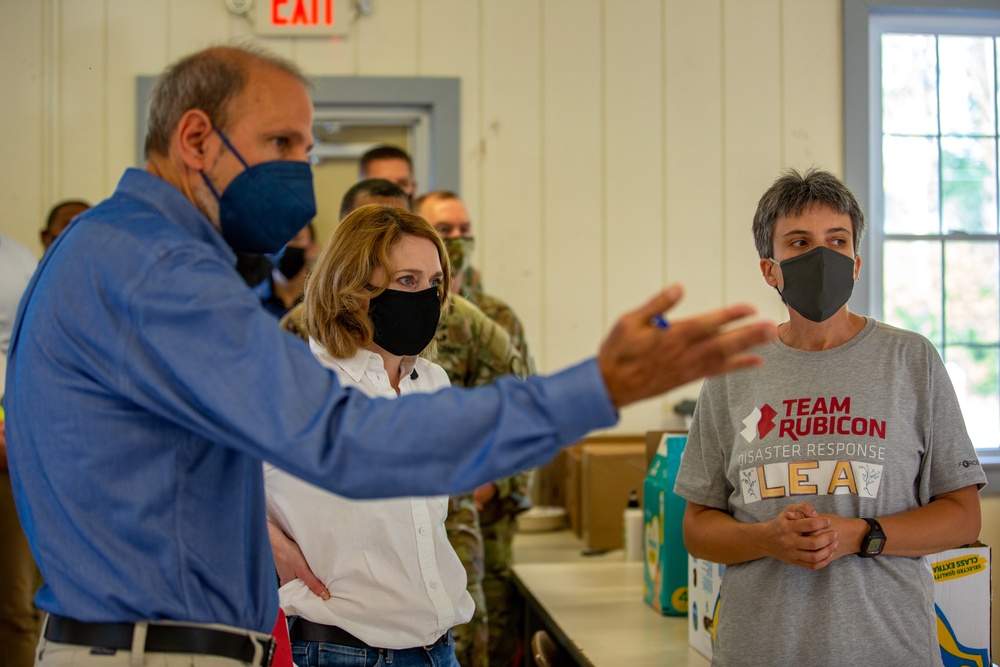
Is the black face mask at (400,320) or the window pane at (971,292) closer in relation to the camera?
the black face mask at (400,320)

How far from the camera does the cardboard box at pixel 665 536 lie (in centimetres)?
238

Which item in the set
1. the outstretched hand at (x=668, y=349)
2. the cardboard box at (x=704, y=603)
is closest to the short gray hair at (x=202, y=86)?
the outstretched hand at (x=668, y=349)

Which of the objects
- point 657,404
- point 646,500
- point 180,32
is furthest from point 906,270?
point 180,32

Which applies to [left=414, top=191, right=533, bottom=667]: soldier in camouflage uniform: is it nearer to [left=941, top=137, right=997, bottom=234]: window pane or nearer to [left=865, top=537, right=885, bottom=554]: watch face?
[left=865, top=537, right=885, bottom=554]: watch face

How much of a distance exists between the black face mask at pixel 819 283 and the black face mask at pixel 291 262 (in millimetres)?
1995

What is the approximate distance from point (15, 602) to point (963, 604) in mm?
2264

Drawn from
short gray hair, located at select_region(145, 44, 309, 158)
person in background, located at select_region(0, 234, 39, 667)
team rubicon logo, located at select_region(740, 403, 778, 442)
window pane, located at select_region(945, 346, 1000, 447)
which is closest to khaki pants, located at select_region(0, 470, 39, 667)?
person in background, located at select_region(0, 234, 39, 667)

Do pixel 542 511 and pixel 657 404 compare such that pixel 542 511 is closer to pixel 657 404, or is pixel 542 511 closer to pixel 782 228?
pixel 657 404

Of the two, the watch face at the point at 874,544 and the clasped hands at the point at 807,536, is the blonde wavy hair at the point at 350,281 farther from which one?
the watch face at the point at 874,544

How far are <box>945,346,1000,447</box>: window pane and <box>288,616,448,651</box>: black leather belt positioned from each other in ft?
10.5

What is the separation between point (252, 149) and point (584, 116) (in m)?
2.99

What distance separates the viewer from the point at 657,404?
13.1ft

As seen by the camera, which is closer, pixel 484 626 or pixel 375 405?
pixel 375 405

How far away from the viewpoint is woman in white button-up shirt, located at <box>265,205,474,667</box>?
60.4 inches
